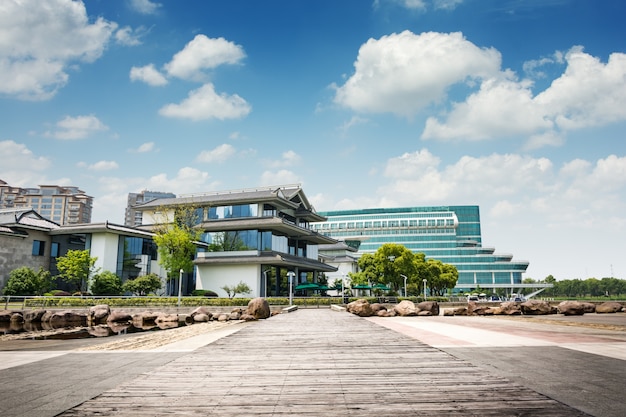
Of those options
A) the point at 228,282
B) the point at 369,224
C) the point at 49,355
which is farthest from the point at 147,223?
the point at 369,224

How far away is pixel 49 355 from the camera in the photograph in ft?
38.4

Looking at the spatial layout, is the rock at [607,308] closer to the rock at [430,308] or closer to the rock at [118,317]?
the rock at [430,308]

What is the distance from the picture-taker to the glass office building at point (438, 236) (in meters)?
131

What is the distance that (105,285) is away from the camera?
45250 mm

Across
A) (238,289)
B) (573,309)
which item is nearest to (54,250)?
(238,289)

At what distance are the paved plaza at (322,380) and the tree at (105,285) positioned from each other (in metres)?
35.8

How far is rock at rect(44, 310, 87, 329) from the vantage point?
90.7ft

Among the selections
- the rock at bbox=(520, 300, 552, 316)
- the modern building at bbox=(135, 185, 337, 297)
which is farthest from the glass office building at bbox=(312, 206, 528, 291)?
the rock at bbox=(520, 300, 552, 316)

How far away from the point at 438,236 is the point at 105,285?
109215 millimetres

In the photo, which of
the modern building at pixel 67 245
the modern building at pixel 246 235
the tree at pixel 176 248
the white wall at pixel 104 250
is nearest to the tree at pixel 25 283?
the modern building at pixel 67 245

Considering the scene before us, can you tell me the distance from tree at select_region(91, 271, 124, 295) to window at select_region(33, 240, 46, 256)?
817 cm

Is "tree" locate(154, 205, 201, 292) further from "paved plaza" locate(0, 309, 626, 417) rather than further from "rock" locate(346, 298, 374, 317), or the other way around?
"paved plaza" locate(0, 309, 626, 417)

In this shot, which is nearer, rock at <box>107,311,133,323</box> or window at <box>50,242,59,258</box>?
rock at <box>107,311,133,323</box>

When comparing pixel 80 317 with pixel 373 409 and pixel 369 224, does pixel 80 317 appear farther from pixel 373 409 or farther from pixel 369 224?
pixel 369 224
